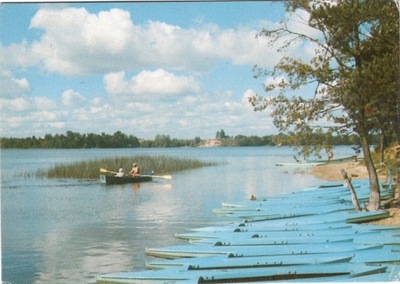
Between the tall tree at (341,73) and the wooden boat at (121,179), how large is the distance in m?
1.66

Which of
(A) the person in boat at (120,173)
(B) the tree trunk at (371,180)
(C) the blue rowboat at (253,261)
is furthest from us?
(A) the person in boat at (120,173)

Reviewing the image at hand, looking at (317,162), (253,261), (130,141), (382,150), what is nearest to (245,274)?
(253,261)

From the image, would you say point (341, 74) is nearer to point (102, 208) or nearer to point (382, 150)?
point (382, 150)

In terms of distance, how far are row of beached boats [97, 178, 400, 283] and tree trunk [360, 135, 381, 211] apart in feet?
0.35

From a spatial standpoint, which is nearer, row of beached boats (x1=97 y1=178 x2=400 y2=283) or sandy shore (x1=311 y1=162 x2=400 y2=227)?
row of beached boats (x1=97 y1=178 x2=400 y2=283)

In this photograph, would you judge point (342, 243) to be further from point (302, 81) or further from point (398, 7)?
point (398, 7)

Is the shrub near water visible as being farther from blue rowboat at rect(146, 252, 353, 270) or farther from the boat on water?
blue rowboat at rect(146, 252, 353, 270)

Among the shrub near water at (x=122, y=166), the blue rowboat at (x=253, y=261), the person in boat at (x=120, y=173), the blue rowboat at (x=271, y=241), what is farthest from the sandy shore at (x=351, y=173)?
the person in boat at (x=120, y=173)

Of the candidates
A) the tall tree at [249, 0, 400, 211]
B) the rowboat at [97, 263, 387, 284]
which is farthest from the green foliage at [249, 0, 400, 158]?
the rowboat at [97, 263, 387, 284]

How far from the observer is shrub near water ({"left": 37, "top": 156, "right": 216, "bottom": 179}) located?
821cm

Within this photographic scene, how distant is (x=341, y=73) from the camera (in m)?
8.00

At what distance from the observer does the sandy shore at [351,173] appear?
26.9ft

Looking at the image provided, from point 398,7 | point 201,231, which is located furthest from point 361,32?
point 201,231

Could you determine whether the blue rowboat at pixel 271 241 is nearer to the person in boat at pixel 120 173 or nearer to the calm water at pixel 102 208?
the calm water at pixel 102 208
